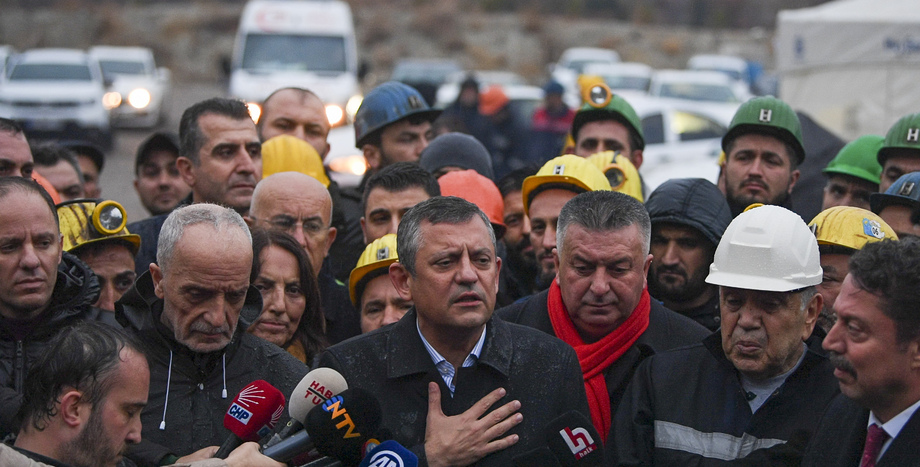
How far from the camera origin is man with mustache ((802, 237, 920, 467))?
314cm

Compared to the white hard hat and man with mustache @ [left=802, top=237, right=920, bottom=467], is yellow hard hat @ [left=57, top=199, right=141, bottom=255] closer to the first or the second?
the white hard hat

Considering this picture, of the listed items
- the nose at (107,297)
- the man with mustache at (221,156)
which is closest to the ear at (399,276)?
the nose at (107,297)

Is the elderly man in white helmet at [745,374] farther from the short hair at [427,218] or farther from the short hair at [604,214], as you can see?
the short hair at [427,218]

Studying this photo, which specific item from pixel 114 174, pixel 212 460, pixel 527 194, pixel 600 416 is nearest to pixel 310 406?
pixel 212 460

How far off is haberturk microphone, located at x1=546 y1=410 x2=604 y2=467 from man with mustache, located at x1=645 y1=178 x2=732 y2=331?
5.92ft

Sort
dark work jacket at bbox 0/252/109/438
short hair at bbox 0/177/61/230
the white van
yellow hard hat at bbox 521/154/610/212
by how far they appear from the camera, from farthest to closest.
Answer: the white van < yellow hard hat at bbox 521/154/610/212 < short hair at bbox 0/177/61/230 < dark work jacket at bbox 0/252/109/438

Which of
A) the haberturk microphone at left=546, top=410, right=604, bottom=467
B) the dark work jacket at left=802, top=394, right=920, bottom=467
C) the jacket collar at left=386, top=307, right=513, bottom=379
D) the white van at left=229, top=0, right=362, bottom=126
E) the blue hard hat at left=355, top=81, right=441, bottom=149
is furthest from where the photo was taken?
the white van at left=229, top=0, right=362, bottom=126

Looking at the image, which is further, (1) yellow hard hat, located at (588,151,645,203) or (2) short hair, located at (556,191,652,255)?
(1) yellow hard hat, located at (588,151,645,203)

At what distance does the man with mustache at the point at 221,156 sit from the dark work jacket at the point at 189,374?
5.94ft

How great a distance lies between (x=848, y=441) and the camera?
330 cm

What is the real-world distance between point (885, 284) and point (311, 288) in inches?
107

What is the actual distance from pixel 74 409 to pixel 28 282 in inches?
42.5

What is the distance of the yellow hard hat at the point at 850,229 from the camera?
4.59 meters

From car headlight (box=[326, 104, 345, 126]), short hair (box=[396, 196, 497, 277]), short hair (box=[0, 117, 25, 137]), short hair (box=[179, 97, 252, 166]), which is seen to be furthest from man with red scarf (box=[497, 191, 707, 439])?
car headlight (box=[326, 104, 345, 126])
